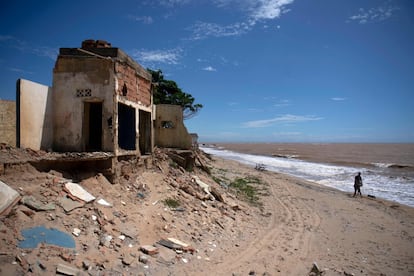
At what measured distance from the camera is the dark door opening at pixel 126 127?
10.2 metres

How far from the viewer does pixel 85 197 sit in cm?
648

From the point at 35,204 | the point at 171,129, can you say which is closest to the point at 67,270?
the point at 35,204

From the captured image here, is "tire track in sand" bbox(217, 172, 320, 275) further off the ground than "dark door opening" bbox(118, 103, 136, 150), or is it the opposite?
"dark door opening" bbox(118, 103, 136, 150)

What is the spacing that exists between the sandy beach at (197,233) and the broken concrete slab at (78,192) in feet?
0.66

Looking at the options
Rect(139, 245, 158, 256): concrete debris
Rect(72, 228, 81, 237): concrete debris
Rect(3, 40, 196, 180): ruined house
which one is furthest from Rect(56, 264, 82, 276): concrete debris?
Rect(3, 40, 196, 180): ruined house

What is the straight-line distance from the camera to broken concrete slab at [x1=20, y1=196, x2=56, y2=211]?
5410 mm

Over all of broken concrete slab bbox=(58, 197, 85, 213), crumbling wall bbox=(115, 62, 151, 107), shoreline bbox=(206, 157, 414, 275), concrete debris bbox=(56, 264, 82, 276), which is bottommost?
shoreline bbox=(206, 157, 414, 275)

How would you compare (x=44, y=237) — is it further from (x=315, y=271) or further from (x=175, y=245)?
(x=315, y=271)

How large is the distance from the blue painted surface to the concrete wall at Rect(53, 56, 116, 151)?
3.43 m

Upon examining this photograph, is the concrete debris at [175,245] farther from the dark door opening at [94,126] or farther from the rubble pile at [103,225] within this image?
the dark door opening at [94,126]

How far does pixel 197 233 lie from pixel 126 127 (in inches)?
202

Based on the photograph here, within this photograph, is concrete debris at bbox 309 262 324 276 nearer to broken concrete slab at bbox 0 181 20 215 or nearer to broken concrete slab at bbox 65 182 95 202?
broken concrete slab at bbox 65 182 95 202

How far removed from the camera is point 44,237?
4871 millimetres

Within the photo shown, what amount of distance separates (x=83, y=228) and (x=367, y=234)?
928cm
